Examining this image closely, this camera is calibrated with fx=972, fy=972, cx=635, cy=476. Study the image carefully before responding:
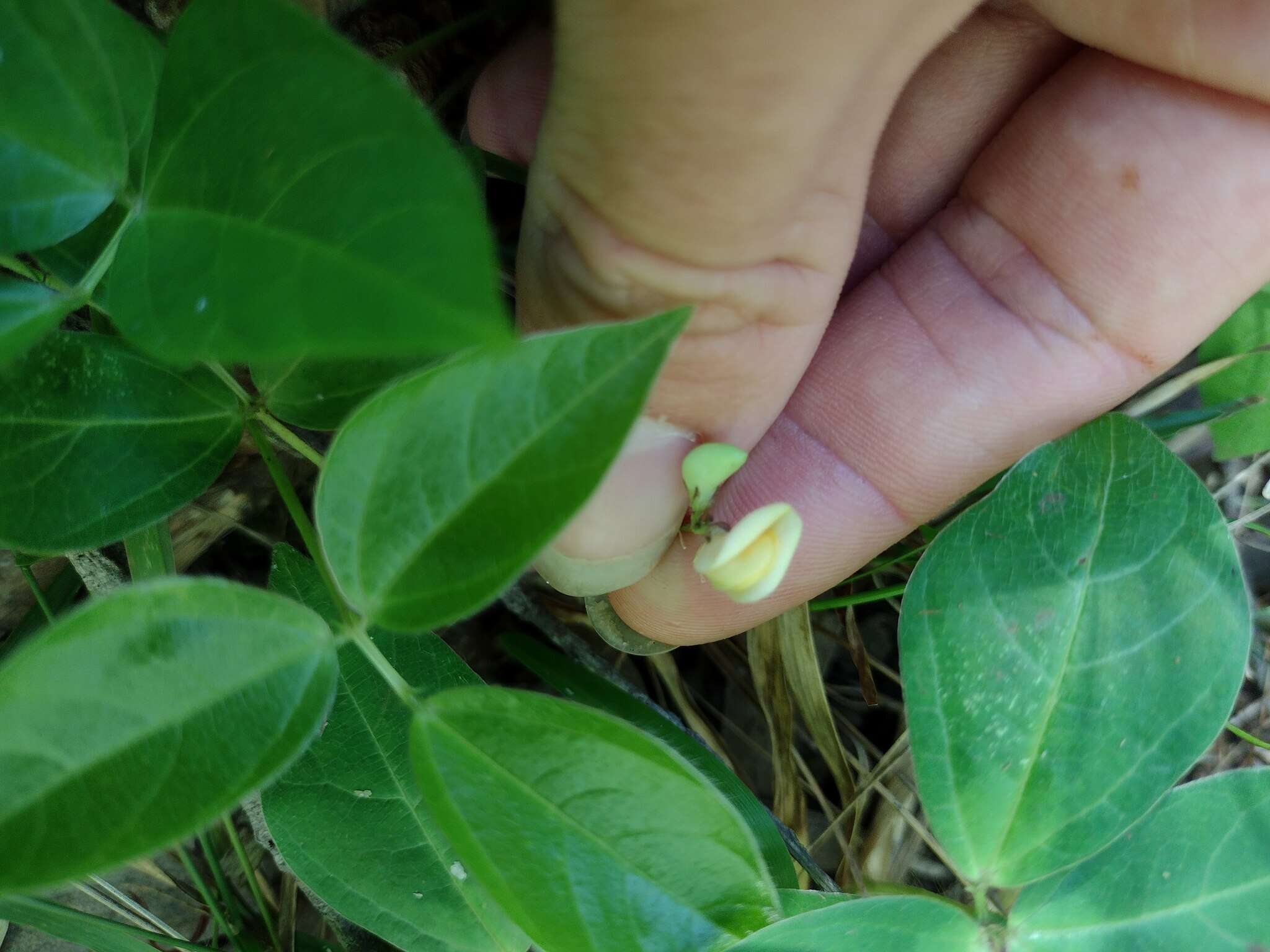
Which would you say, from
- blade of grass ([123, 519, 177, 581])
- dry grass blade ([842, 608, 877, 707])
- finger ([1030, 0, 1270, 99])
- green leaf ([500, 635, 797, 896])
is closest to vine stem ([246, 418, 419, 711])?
blade of grass ([123, 519, 177, 581])

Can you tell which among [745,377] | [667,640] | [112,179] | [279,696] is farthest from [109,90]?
[667,640]

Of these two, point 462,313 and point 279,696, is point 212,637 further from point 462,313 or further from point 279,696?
point 462,313

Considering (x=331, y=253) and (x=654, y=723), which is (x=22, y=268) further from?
(x=654, y=723)

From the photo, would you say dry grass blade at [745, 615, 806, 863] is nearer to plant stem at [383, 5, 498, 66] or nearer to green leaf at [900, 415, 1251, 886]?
green leaf at [900, 415, 1251, 886]

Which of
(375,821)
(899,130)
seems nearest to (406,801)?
(375,821)

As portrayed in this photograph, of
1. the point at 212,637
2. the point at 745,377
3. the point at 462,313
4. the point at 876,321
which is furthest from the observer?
the point at 876,321

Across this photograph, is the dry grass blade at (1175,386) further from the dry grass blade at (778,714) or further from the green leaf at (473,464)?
the green leaf at (473,464)
